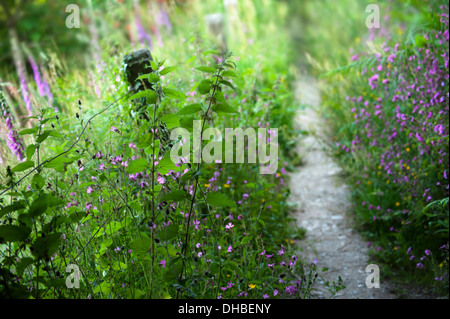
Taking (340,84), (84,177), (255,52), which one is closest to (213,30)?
(255,52)

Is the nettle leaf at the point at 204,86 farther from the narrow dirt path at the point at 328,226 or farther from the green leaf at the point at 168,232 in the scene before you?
the narrow dirt path at the point at 328,226

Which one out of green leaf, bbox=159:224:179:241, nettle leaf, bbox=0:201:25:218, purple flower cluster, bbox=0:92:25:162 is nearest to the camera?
nettle leaf, bbox=0:201:25:218

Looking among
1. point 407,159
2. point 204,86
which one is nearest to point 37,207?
point 204,86

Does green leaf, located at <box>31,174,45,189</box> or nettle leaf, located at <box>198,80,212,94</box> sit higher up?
nettle leaf, located at <box>198,80,212,94</box>

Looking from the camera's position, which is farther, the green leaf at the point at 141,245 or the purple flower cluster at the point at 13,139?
the purple flower cluster at the point at 13,139

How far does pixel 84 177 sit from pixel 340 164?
108 inches

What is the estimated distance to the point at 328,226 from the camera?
3.57 m

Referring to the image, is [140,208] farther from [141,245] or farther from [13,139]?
[13,139]

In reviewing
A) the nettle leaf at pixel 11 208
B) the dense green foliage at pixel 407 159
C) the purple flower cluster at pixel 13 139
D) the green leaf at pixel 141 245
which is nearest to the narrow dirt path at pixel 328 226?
the dense green foliage at pixel 407 159

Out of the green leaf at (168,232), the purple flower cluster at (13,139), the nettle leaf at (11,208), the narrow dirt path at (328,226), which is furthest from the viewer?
the narrow dirt path at (328,226)

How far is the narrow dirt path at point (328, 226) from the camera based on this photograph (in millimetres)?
2832

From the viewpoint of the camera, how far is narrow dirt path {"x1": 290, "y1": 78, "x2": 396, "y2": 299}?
9.29 feet

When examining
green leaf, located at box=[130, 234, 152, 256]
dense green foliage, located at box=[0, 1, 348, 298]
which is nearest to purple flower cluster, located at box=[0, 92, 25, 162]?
dense green foliage, located at box=[0, 1, 348, 298]

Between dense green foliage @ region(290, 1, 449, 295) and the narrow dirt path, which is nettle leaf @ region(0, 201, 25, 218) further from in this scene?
dense green foliage @ region(290, 1, 449, 295)
